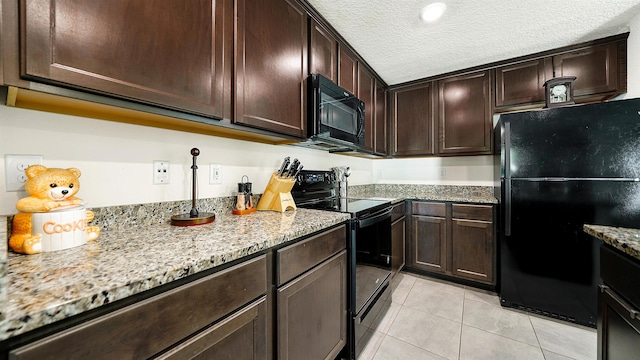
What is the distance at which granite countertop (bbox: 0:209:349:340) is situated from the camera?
0.42 metres

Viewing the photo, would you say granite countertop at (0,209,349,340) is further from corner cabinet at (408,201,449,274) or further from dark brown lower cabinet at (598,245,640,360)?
corner cabinet at (408,201,449,274)

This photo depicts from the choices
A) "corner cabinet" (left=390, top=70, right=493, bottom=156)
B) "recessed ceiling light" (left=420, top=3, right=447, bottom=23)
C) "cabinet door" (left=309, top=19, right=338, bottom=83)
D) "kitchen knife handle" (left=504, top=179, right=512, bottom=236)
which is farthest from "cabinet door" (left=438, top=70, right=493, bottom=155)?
→ "cabinet door" (left=309, top=19, right=338, bottom=83)

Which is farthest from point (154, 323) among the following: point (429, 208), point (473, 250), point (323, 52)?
point (473, 250)

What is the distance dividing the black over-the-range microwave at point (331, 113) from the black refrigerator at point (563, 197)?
125cm

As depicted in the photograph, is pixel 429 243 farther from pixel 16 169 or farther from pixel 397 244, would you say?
pixel 16 169

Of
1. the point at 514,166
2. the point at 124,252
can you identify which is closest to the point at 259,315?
the point at 124,252

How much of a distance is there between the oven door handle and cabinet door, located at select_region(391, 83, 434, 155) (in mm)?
1250

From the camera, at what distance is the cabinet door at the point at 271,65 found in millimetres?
1154

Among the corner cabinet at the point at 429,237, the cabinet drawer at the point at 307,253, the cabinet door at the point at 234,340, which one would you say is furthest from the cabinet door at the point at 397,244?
the cabinet door at the point at 234,340

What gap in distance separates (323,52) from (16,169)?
168 cm

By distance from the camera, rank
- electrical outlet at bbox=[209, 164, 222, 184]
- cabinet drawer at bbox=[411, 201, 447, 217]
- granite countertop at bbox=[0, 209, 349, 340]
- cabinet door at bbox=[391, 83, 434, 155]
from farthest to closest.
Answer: cabinet door at bbox=[391, 83, 434, 155], cabinet drawer at bbox=[411, 201, 447, 217], electrical outlet at bbox=[209, 164, 222, 184], granite countertop at bbox=[0, 209, 349, 340]

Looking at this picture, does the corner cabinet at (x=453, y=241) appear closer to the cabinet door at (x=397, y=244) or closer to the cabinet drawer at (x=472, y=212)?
the cabinet drawer at (x=472, y=212)

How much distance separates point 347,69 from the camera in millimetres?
2051

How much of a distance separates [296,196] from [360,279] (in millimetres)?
730
